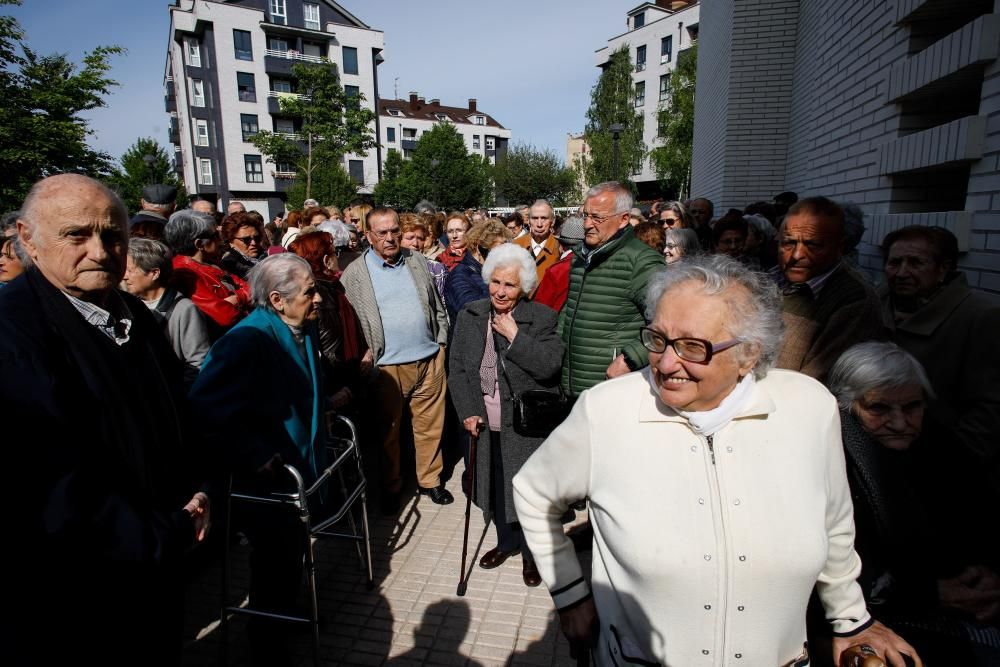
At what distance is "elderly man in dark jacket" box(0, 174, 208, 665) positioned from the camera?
5.11 feet

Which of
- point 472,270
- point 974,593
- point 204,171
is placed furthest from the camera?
point 204,171

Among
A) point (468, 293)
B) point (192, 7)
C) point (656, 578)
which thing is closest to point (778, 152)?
point (468, 293)

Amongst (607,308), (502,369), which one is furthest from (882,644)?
(502,369)

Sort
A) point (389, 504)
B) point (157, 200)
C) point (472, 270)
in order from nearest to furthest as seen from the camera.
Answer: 1. point (389, 504)
2. point (472, 270)
3. point (157, 200)

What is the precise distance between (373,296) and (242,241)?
1.80 meters

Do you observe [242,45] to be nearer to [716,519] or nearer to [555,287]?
[555,287]

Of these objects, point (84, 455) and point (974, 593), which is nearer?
point (84, 455)

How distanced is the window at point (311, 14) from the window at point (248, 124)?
29.0 feet

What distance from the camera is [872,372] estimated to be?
211 centimetres

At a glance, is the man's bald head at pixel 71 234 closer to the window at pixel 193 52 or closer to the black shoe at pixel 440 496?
the black shoe at pixel 440 496

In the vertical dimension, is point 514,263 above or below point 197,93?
below

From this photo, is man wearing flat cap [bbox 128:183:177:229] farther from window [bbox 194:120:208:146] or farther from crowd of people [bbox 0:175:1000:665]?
window [bbox 194:120:208:146]

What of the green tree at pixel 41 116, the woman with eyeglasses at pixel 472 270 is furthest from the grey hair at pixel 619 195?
the green tree at pixel 41 116

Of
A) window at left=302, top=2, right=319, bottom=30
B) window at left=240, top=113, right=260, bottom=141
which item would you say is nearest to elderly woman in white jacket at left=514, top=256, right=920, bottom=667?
window at left=240, top=113, right=260, bottom=141
